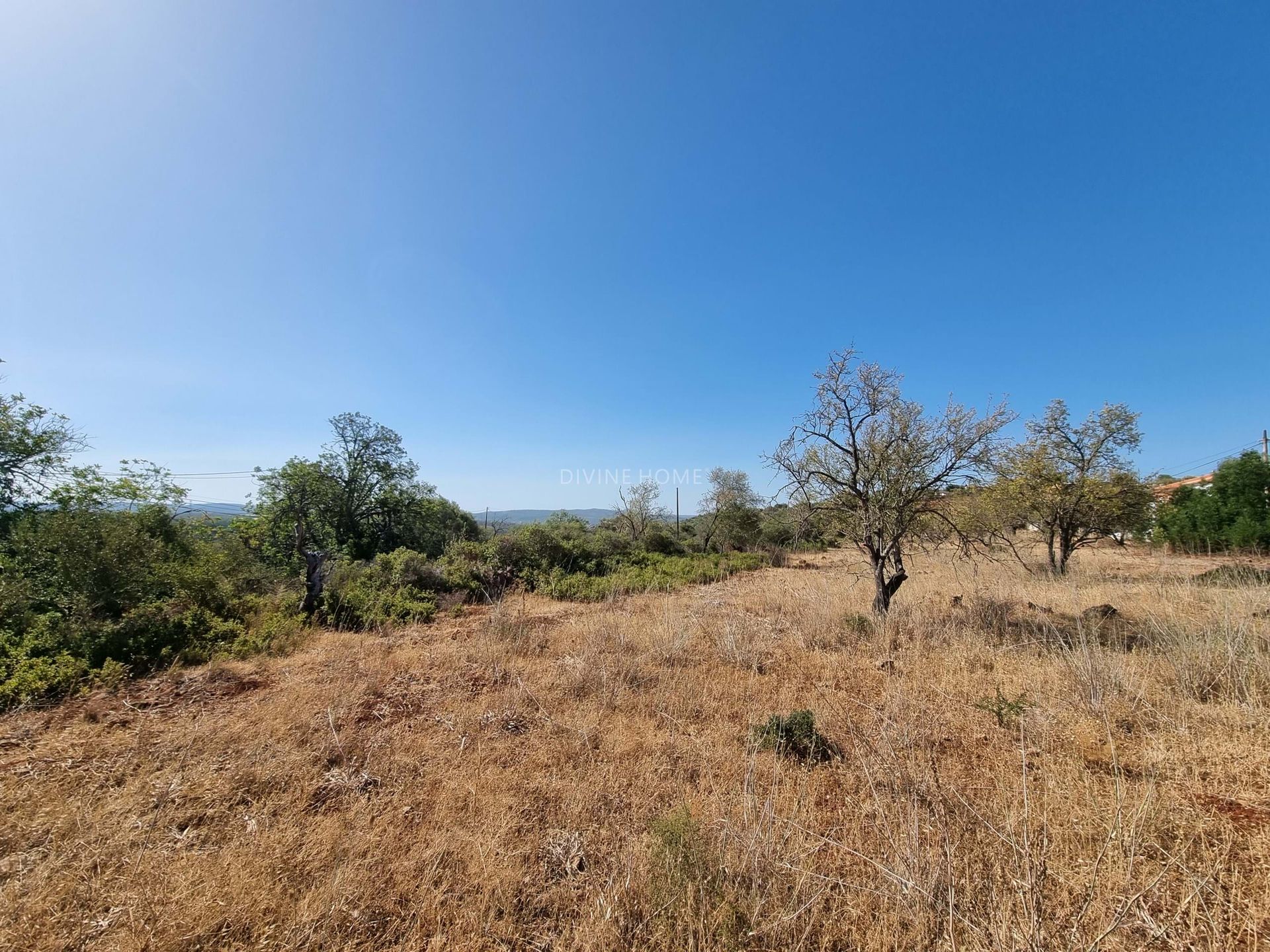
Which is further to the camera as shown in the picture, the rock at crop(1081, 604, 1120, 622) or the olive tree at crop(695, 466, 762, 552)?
the olive tree at crop(695, 466, 762, 552)

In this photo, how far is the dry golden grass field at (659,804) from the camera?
1933mm

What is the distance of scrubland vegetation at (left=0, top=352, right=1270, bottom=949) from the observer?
1.98 meters

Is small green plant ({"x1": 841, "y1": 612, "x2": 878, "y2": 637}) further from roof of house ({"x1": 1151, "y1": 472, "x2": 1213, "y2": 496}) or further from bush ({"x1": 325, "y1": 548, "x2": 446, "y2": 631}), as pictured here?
roof of house ({"x1": 1151, "y1": 472, "x2": 1213, "y2": 496})

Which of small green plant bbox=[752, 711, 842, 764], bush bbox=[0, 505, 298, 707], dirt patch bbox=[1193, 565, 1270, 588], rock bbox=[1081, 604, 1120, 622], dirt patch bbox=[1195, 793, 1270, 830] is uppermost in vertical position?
bush bbox=[0, 505, 298, 707]

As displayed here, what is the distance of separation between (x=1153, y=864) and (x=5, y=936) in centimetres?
560

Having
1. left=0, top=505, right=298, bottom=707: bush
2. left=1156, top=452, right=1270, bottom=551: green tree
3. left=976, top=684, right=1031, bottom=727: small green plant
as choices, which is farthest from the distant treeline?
left=1156, top=452, right=1270, bottom=551: green tree

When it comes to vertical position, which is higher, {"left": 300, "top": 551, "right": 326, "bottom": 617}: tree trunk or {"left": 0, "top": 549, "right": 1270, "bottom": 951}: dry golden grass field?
{"left": 300, "top": 551, "right": 326, "bottom": 617}: tree trunk

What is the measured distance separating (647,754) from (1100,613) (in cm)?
811

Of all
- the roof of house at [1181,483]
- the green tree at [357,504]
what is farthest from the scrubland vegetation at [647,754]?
the roof of house at [1181,483]

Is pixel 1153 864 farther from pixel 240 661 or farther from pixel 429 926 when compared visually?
pixel 240 661

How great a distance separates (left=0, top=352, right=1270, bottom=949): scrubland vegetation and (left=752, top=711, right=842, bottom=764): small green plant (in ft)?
0.16

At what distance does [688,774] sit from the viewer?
3145 mm

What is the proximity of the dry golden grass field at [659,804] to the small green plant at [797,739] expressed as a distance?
0.32ft

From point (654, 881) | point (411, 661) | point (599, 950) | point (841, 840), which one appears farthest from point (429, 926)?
point (411, 661)
